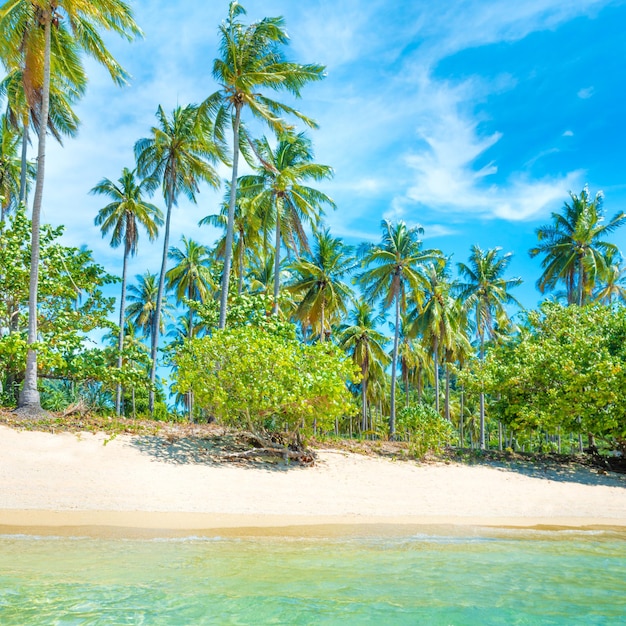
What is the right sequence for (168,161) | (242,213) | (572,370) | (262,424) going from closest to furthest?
1. (262,424)
2. (572,370)
3. (168,161)
4. (242,213)

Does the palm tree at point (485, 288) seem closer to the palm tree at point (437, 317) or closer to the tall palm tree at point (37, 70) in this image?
the palm tree at point (437, 317)

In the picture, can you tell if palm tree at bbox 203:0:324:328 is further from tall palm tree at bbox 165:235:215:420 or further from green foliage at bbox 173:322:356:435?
tall palm tree at bbox 165:235:215:420

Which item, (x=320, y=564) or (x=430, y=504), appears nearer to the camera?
(x=320, y=564)

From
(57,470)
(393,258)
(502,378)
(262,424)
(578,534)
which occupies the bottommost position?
(578,534)

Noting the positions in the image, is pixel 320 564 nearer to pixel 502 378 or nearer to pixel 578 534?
pixel 578 534

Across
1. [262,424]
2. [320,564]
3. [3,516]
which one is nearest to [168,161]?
[262,424]

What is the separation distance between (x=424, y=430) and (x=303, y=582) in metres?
12.4

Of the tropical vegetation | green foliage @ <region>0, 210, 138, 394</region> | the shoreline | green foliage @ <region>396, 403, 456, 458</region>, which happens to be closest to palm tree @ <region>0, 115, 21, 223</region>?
the tropical vegetation

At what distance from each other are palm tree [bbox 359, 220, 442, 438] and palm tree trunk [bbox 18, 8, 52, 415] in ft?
51.6

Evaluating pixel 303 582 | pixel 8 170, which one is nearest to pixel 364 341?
pixel 8 170

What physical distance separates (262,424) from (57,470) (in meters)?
5.04

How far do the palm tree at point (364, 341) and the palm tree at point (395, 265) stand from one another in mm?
4747

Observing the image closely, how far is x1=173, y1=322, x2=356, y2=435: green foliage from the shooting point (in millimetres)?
12906

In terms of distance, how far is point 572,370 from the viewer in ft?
52.7
